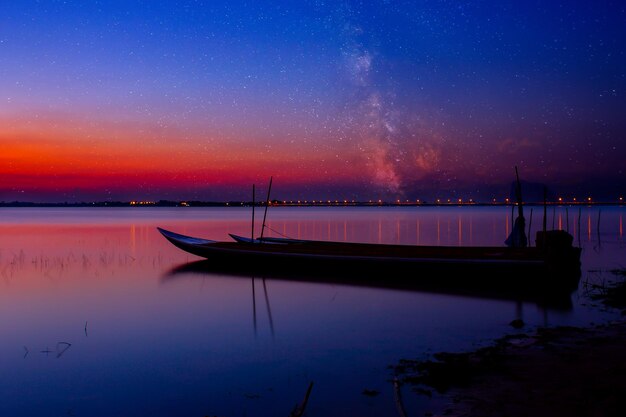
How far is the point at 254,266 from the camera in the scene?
19516 millimetres

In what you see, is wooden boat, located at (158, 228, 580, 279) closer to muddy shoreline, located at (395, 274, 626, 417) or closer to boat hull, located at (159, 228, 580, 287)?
boat hull, located at (159, 228, 580, 287)

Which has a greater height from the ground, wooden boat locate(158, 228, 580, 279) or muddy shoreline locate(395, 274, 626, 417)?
wooden boat locate(158, 228, 580, 279)

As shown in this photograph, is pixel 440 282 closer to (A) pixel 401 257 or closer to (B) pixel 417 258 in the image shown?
(B) pixel 417 258

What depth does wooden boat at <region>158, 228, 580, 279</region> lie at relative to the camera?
14.6m

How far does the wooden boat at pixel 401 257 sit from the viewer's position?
1462cm

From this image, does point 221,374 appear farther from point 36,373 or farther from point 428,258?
point 428,258

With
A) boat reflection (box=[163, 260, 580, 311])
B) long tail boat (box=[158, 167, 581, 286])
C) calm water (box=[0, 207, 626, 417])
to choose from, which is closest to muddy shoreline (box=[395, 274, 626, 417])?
calm water (box=[0, 207, 626, 417])

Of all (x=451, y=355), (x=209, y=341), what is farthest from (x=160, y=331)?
(x=451, y=355)

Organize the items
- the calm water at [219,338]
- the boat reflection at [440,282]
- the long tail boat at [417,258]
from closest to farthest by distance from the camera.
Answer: the calm water at [219,338]
the boat reflection at [440,282]
the long tail boat at [417,258]

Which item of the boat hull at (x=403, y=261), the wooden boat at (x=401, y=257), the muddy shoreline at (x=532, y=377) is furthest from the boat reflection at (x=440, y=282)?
the muddy shoreline at (x=532, y=377)

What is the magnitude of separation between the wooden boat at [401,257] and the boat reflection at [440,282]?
Result: 26 centimetres

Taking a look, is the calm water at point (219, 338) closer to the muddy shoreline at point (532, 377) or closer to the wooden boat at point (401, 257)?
the muddy shoreline at point (532, 377)

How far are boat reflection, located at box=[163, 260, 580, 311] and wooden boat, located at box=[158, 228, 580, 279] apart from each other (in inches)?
10.3

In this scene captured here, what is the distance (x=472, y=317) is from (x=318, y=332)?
352 cm
